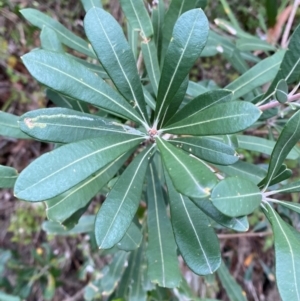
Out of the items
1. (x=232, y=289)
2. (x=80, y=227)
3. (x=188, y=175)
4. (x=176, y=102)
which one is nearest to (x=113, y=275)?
(x=80, y=227)

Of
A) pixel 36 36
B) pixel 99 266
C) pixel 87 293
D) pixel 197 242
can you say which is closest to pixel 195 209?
pixel 197 242

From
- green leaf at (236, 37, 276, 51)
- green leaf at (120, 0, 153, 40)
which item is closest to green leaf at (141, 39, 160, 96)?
green leaf at (120, 0, 153, 40)

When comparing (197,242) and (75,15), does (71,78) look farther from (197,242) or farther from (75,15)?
(75,15)

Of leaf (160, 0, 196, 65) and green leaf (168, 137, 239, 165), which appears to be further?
leaf (160, 0, 196, 65)

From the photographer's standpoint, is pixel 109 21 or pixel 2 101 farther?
pixel 2 101

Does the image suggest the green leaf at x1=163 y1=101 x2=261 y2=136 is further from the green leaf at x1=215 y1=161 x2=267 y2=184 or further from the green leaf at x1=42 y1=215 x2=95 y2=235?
the green leaf at x1=42 y1=215 x2=95 y2=235

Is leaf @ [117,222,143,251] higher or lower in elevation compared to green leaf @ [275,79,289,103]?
lower

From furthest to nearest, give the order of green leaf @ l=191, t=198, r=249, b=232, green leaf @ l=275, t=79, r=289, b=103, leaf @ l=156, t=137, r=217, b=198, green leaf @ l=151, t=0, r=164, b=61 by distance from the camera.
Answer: green leaf @ l=151, t=0, r=164, b=61
green leaf @ l=275, t=79, r=289, b=103
green leaf @ l=191, t=198, r=249, b=232
leaf @ l=156, t=137, r=217, b=198
